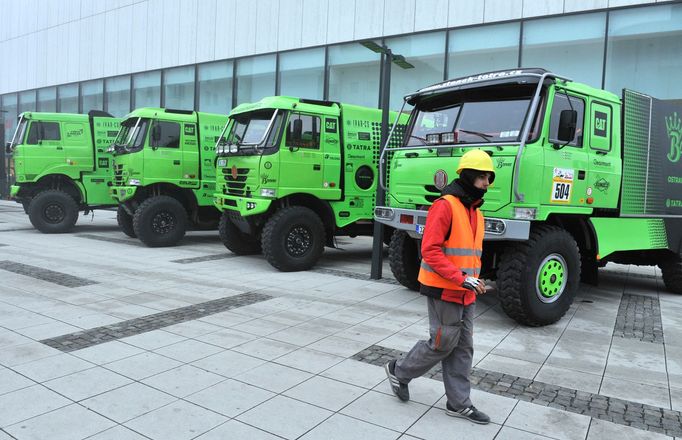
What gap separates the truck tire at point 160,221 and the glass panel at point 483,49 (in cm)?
804

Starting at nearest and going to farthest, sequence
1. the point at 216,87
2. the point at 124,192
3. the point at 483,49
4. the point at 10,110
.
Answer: the point at 124,192 < the point at 483,49 < the point at 216,87 < the point at 10,110

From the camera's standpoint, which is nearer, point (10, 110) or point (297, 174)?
point (297, 174)

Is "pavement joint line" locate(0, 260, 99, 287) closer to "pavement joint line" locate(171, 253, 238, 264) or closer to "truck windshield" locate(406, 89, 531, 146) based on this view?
"pavement joint line" locate(171, 253, 238, 264)

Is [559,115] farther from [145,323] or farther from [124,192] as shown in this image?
[124,192]

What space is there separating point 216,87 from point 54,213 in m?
8.24

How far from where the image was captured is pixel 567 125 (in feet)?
18.8

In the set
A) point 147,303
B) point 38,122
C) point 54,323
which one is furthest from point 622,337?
point 38,122

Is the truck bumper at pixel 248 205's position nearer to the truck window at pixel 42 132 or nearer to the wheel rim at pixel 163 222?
the wheel rim at pixel 163 222

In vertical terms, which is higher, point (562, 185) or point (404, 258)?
point (562, 185)

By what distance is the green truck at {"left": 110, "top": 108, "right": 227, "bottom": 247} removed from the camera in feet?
36.7

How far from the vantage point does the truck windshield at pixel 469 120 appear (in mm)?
5809

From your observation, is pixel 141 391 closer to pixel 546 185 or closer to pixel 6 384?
pixel 6 384

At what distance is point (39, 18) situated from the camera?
27.1 metres

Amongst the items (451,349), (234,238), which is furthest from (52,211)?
(451,349)
